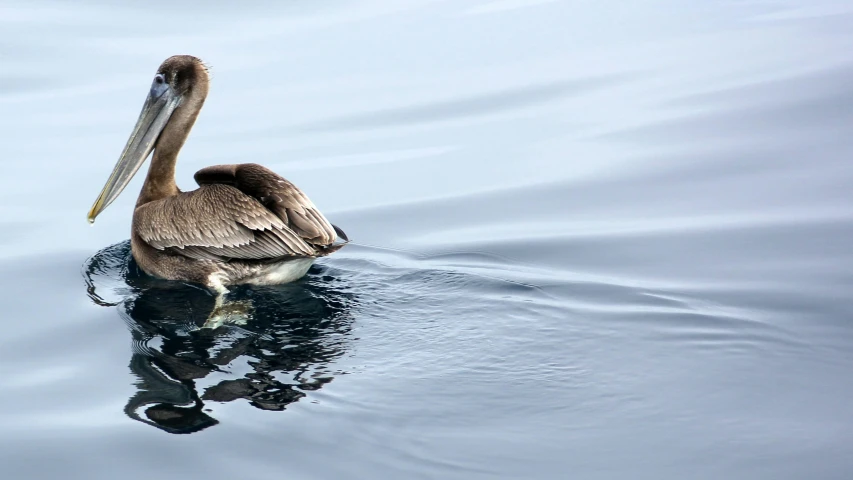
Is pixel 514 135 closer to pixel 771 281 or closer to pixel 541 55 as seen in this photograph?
pixel 541 55

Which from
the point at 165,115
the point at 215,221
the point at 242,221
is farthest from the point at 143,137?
the point at 242,221

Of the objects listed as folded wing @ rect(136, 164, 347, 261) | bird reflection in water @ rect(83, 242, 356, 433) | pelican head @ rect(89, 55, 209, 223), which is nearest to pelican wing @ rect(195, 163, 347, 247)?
folded wing @ rect(136, 164, 347, 261)

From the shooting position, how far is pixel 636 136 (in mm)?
9594

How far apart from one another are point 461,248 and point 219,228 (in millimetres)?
1756

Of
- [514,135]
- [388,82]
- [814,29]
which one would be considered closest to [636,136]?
[514,135]

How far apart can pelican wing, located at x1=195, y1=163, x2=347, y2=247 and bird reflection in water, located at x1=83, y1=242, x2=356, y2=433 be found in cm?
41

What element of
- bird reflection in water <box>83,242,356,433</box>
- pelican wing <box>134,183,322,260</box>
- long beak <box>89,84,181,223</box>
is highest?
long beak <box>89,84,181,223</box>

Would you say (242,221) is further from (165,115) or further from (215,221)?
(165,115)

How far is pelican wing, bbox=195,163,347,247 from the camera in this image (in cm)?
642

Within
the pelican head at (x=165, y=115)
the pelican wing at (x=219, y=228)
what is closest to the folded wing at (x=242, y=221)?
the pelican wing at (x=219, y=228)

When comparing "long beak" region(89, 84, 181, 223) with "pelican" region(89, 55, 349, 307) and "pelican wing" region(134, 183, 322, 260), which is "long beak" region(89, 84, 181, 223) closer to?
"pelican" region(89, 55, 349, 307)

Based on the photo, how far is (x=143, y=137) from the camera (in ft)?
Result: 24.5

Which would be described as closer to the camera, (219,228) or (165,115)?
(219,228)

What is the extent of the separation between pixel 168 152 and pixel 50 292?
1275 millimetres
